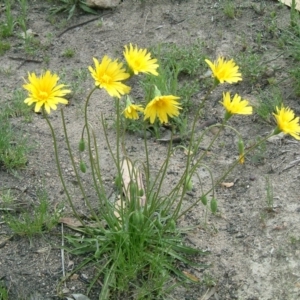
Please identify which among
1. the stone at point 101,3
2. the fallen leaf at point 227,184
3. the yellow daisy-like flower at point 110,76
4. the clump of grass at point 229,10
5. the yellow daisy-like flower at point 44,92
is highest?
the clump of grass at point 229,10

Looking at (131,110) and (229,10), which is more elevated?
(229,10)

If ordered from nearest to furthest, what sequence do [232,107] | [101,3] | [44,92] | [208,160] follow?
[44,92]
[232,107]
[208,160]
[101,3]

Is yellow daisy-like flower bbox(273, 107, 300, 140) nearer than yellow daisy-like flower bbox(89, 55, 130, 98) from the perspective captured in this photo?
No

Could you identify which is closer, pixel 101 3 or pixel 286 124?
pixel 286 124

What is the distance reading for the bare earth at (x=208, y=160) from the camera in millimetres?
3361

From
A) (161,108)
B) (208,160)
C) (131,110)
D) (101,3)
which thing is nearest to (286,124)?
(161,108)

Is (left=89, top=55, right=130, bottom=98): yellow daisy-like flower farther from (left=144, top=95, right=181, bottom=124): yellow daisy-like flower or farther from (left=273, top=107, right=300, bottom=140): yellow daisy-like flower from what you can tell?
(left=273, top=107, right=300, bottom=140): yellow daisy-like flower

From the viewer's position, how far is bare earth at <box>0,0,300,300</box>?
132 inches

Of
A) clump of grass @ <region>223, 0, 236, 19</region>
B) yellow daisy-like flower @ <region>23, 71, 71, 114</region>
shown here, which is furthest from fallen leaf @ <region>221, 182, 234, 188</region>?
clump of grass @ <region>223, 0, 236, 19</region>

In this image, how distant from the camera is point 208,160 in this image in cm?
411

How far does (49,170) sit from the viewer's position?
3979mm

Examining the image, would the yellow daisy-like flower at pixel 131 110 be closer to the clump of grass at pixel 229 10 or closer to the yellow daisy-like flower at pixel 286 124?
the yellow daisy-like flower at pixel 286 124

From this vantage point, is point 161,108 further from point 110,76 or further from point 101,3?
point 101,3

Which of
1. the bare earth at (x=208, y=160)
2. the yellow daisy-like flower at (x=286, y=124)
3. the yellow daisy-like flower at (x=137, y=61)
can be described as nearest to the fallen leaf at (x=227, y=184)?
the bare earth at (x=208, y=160)
